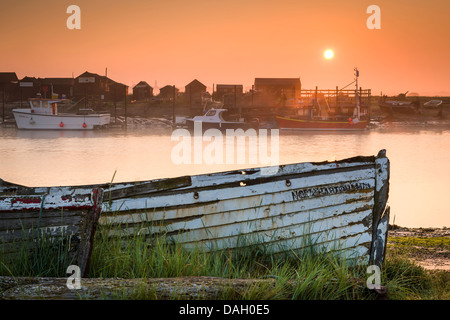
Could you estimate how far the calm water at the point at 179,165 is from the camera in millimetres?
21138

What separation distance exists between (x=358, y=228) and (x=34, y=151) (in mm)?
34706

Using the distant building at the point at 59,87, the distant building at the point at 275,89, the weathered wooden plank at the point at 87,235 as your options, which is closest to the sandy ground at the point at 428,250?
the weathered wooden plank at the point at 87,235

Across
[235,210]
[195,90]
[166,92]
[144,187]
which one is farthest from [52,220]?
[166,92]

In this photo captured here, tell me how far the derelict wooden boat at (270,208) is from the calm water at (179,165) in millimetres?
7898

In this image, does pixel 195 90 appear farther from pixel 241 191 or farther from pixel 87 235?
pixel 87 235

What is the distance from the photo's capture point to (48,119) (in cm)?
4397

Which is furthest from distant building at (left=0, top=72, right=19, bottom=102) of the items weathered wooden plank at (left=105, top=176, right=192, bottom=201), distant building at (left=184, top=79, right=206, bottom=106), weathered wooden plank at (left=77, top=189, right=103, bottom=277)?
weathered wooden plank at (left=77, top=189, right=103, bottom=277)

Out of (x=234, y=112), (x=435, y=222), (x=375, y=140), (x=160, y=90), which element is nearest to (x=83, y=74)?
(x=160, y=90)

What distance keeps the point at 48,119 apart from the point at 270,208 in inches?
1635

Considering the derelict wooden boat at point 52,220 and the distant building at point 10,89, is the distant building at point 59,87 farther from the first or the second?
Result: the derelict wooden boat at point 52,220

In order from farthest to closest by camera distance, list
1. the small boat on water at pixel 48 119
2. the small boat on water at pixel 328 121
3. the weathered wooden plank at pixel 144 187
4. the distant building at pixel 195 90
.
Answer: the distant building at pixel 195 90
the small boat on water at pixel 328 121
the small boat on water at pixel 48 119
the weathered wooden plank at pixel 144 187

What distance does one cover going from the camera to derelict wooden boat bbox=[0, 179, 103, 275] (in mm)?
4035

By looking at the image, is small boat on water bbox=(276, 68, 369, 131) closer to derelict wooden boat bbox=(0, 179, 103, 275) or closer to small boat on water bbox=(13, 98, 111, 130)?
small boat on water bbox=(13, 98, 111, 130)

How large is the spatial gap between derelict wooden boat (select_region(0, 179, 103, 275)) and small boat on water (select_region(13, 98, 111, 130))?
41275mm
